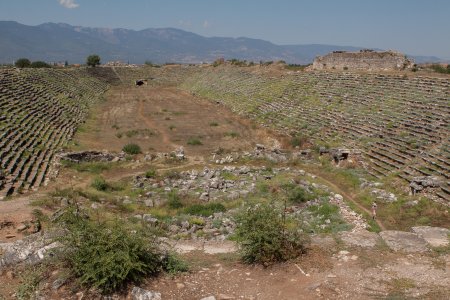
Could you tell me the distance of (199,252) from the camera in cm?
1181

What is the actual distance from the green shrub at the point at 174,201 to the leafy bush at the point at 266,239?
7.52m

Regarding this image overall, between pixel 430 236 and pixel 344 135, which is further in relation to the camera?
pixel 344 135

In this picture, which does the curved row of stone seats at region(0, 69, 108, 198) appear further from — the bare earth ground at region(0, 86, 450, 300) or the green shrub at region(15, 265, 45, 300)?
the green shrub at region(15, 265, 45, 300)

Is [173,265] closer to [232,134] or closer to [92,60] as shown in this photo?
[232,134]

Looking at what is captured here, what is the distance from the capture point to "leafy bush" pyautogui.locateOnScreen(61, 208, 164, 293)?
8766 millimetres

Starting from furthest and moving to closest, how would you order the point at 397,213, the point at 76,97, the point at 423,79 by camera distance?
the point at 76,97
the point at 423,79
the point at 397,213

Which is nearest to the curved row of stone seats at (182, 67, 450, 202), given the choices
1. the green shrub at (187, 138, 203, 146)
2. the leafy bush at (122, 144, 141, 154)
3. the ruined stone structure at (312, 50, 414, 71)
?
the ruined stone structure at (312, 50, 414, 71)

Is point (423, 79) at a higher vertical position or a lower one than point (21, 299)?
higher

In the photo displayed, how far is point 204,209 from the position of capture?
17.4 meters

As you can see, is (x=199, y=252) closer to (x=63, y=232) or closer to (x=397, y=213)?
(x=63, y=232)

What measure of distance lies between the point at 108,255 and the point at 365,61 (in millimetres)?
45670

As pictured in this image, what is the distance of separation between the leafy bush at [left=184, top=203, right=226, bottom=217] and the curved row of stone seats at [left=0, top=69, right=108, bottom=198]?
8.76m

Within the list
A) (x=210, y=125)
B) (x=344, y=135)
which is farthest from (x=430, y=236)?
(x=210, y=125)

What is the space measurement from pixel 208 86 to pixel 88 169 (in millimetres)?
45680
